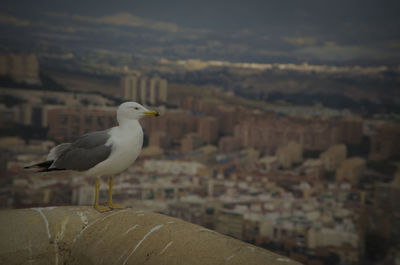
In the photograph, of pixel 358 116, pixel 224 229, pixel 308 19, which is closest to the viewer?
pixel 224 229

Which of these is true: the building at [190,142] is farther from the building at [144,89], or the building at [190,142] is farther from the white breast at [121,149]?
the white breast at [121,149]

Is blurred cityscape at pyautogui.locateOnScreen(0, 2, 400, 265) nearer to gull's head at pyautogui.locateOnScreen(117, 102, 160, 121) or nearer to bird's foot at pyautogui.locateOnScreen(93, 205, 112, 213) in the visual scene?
bird's foot at pyautogui.locateOnScreen(93, 205, 112, 213)

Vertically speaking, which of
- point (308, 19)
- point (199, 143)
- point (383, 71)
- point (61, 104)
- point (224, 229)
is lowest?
point (224, 229)

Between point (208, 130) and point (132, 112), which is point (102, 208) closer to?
point (132, 112)

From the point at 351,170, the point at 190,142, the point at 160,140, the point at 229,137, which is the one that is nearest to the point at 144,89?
the point at 160,140

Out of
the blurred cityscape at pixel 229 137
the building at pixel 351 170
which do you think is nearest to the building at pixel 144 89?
the blurred cityscape at pixel 229 137

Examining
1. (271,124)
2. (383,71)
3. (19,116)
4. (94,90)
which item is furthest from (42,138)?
Result: (383,71)

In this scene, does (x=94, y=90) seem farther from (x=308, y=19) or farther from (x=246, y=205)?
(x=308, y=19)
